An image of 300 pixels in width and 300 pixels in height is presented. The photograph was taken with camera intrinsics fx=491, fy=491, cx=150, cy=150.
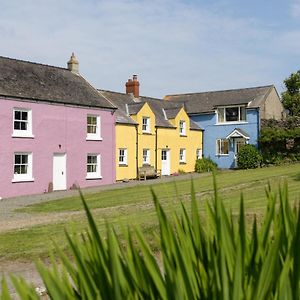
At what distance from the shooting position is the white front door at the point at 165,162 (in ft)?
118

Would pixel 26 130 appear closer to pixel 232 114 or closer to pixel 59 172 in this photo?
pixel 59 172

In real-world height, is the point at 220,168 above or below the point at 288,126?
below

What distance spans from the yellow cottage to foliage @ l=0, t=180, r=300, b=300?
95.9 ft

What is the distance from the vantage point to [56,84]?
92.1ft

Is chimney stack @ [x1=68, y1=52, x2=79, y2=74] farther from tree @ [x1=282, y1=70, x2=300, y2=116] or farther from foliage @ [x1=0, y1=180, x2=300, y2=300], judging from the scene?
foliage @ [x1=0, y1=180, x2=300, y2=300]

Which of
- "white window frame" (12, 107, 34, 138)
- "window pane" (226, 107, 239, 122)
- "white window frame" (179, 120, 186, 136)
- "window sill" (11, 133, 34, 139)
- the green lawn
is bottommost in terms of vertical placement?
the green lawn

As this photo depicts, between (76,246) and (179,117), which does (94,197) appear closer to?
(179,117)

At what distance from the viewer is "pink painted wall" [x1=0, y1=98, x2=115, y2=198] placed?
79.4 ft

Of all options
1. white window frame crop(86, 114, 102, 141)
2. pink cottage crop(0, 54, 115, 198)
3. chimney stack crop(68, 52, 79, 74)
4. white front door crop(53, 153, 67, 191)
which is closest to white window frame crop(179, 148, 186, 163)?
pink cottage crop(0, 54, 115, 198)

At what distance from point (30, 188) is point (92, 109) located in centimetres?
634

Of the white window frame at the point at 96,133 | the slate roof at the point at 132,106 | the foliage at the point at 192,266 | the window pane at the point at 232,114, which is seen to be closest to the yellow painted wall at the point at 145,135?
the slate roof at the point at 132,106

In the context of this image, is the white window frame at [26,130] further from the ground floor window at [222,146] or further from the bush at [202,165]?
the ground floor window at [222,146]

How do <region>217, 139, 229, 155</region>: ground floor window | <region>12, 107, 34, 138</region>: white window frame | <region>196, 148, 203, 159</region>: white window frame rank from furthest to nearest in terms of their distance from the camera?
<region>196, 148, 203, 159</region>: white window frame
<region>217, 139, 229, 155</region>: ground floor window
<region>12, 107, 34, 138</region>: white window frame

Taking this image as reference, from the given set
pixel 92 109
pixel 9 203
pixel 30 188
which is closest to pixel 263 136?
pixel 92 109
